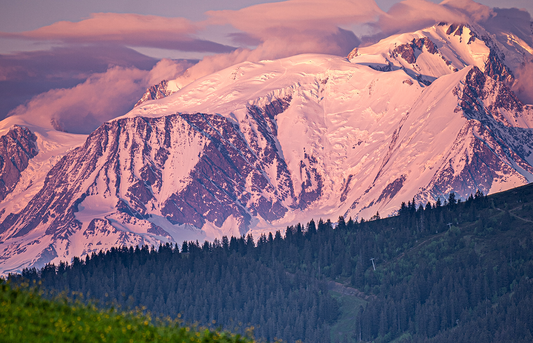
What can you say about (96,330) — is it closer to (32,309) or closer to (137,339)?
(137,339)

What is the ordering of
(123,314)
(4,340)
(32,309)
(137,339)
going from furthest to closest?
1. (123,314)
2. (32,309)
3. (137,339)
4. (4,340)

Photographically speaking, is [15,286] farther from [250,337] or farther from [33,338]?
[250,337]

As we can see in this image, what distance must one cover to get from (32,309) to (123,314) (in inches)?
340

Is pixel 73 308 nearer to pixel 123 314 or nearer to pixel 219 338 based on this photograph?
pixel 123 314

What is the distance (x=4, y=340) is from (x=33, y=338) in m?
2.28

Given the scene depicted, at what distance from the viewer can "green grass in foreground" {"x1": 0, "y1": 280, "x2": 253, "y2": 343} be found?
6362 cm

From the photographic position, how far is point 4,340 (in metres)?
60.8

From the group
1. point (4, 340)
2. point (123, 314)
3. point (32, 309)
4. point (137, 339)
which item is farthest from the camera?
point (123, 314)

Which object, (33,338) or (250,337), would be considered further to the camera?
(250,337)

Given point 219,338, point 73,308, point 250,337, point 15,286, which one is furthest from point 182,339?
point 15,286

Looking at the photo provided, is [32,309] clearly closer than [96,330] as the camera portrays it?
No

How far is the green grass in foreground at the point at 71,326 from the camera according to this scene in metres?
63.6

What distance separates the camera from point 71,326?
66750 millimetres

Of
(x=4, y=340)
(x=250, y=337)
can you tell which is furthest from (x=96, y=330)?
(x=250, y=337)
